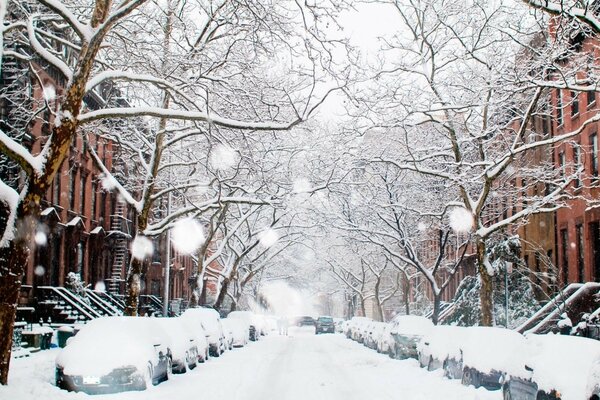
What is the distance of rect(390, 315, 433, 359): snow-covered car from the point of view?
2434 centimetres

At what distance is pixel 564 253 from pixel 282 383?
20.7 metres

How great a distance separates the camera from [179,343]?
17938 millimetres

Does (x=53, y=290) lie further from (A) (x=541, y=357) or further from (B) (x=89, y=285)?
(A) (x=541, y=357)

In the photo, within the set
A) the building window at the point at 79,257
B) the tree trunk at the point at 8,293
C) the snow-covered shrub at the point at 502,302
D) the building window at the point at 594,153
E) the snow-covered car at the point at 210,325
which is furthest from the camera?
the building window at the point at 79,257

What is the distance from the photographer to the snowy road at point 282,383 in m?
13.4

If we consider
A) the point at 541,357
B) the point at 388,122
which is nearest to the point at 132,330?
the point at 541,357

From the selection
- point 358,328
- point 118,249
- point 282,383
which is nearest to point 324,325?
point 358,328

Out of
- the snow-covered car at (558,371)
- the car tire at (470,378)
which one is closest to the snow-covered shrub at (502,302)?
the car tire at (470,378)

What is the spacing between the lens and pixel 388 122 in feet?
72.1

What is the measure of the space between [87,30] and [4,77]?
1658cm

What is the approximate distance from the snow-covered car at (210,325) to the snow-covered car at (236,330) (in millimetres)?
3588

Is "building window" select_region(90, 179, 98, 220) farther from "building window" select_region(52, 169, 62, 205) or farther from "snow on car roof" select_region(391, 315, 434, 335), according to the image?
"snow on car roof" select_region(391, 315, 434, 335)

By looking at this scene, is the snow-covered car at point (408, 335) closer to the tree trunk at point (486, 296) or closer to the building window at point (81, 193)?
the tree trunk at point (486, 296)

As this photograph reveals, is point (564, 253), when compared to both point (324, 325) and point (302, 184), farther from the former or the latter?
point (324, 325)
